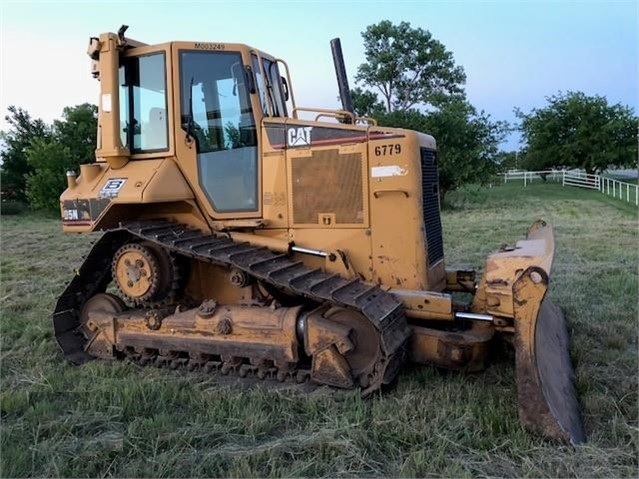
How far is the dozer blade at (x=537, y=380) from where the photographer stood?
3.53m

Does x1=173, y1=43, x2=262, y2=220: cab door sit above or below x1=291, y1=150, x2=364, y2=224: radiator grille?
above

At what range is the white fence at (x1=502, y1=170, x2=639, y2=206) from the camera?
78.2 feet

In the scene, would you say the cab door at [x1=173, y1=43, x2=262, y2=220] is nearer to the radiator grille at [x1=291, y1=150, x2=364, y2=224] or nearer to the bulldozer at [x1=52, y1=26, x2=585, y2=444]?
the bulldozer at [x1=52, y1=26, x2=585, y2=444]

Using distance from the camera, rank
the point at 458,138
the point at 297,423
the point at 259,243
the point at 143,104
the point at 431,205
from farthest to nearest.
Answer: the point at 458,138 → the point at 143,104 → the point at 259,243 → the point at 431,205 → the point at 297,423

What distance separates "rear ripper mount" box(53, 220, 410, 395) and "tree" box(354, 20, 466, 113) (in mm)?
19510

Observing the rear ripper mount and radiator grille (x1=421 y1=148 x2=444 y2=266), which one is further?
radiator grille (x1=421 y1=148 x2=444 y2=266)

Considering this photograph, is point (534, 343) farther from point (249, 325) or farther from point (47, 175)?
point (47, 175)

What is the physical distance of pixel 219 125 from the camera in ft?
17.2

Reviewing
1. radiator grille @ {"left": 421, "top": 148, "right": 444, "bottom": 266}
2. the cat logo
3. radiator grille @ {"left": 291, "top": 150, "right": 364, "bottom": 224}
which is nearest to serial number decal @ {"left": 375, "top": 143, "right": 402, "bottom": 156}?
radiator grille @ {"left": 291, "top": 150, "right": 364, "bottom": 224}

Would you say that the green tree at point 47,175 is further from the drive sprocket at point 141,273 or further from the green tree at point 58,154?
the drive sprocket at point 141,273

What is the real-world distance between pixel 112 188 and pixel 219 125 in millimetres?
1126

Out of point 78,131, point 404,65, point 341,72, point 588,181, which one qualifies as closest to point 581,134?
point 588,181

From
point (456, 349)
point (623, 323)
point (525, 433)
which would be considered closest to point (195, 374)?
point (456, 349)

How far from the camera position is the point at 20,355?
5.41m
